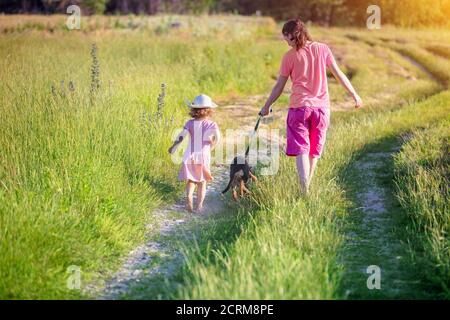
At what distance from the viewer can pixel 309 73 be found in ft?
20.7

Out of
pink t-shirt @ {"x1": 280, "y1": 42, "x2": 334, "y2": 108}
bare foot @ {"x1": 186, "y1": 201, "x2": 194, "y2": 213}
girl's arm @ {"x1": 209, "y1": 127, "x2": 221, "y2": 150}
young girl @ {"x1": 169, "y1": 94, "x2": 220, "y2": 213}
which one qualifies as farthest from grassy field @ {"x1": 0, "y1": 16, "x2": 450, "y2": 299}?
pink t-shirt @ {"x1": 280, "y1": 42, "x2": 334, "y2": 108}

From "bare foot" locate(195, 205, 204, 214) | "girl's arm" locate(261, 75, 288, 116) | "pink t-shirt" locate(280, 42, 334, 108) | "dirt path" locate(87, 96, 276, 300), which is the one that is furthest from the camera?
"bare foot" locate(195, 205, 204, 214)

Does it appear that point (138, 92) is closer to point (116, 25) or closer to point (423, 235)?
point (423, 235)

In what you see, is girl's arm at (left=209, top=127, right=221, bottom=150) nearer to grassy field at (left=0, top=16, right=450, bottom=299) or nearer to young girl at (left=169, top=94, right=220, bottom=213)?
young girl at (left=169, top=94, right=220, bottom=213)

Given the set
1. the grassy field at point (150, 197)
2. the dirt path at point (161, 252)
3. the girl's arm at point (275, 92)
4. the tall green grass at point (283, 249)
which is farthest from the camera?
the girl's arm at point (275, 92)

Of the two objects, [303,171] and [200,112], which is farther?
[200,112]

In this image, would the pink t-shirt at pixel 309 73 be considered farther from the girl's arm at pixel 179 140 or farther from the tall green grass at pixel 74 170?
the tall green grass at pixel 74 170

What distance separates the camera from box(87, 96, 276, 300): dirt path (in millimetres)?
4832

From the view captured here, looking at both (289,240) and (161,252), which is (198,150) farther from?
(289,240)

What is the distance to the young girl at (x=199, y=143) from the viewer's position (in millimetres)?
6699

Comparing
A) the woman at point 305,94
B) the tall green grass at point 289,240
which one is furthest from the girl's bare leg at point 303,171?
the tall green grass at point 289,240

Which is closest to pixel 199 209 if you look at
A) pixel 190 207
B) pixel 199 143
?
pixel 190 207

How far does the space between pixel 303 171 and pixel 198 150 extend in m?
1.22

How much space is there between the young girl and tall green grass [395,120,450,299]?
213 cm
